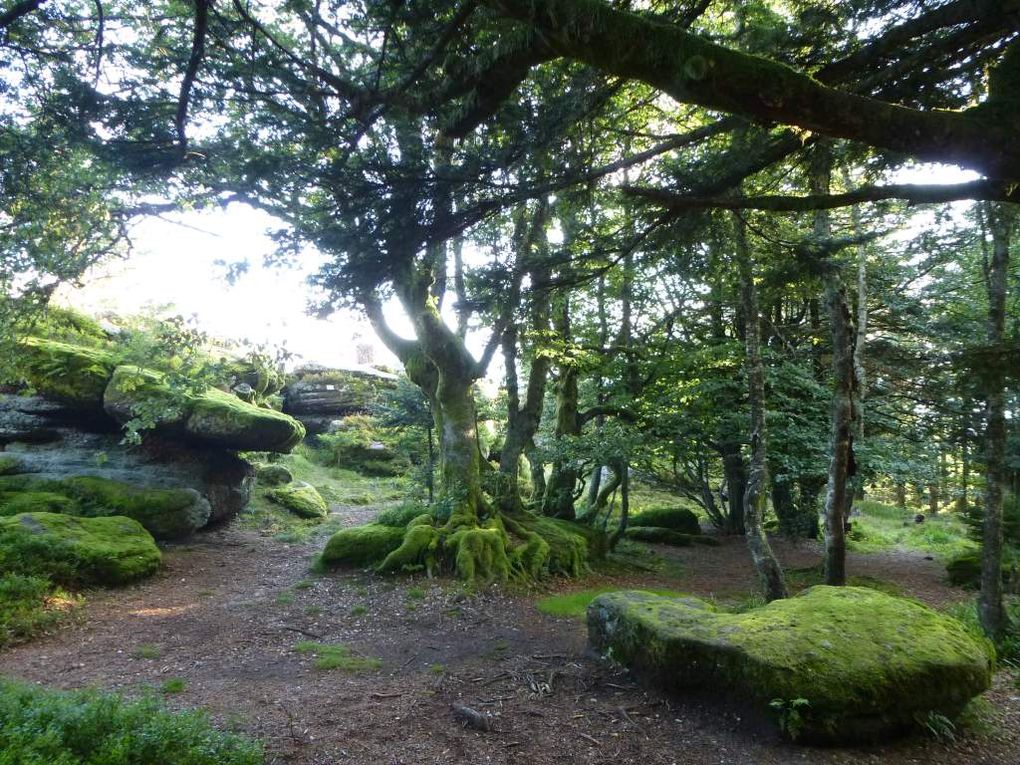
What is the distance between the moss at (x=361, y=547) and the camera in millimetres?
10617

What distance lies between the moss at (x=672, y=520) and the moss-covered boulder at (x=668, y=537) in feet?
3.14

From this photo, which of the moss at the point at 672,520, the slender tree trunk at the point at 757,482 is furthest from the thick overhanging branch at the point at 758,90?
the moss at the point at 672,520

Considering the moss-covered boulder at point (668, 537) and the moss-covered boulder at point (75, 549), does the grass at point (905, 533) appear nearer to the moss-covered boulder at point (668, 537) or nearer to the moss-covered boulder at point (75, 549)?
the moss-covered boulder at point (668, 537)

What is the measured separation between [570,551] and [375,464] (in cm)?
1436

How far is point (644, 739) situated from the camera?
14.6 ft

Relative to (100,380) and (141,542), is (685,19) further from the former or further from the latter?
(100,380)

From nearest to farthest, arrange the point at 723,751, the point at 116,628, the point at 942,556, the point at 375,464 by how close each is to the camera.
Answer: the point at 723,751, the point at 116,628, the point at 942,556, the point at 375,464

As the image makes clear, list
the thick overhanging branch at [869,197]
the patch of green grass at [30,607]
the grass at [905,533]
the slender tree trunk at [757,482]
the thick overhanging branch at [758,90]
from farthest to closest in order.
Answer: the grass at [905,533] → the slender tree trunk at [757,482] → the patch of green grass at [30,607] → the thick overhanging branch at [869,197] → the thick overhanging branch at [758,90]

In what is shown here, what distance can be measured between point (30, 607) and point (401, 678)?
4.98 meters

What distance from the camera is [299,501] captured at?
16.8 m

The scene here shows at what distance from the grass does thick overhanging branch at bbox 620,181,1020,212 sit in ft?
44.5

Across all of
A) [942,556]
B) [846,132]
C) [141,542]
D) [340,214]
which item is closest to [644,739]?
[846,132]

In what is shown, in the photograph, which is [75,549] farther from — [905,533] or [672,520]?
[905,533]

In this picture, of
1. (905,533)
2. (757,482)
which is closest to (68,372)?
(757,482)
